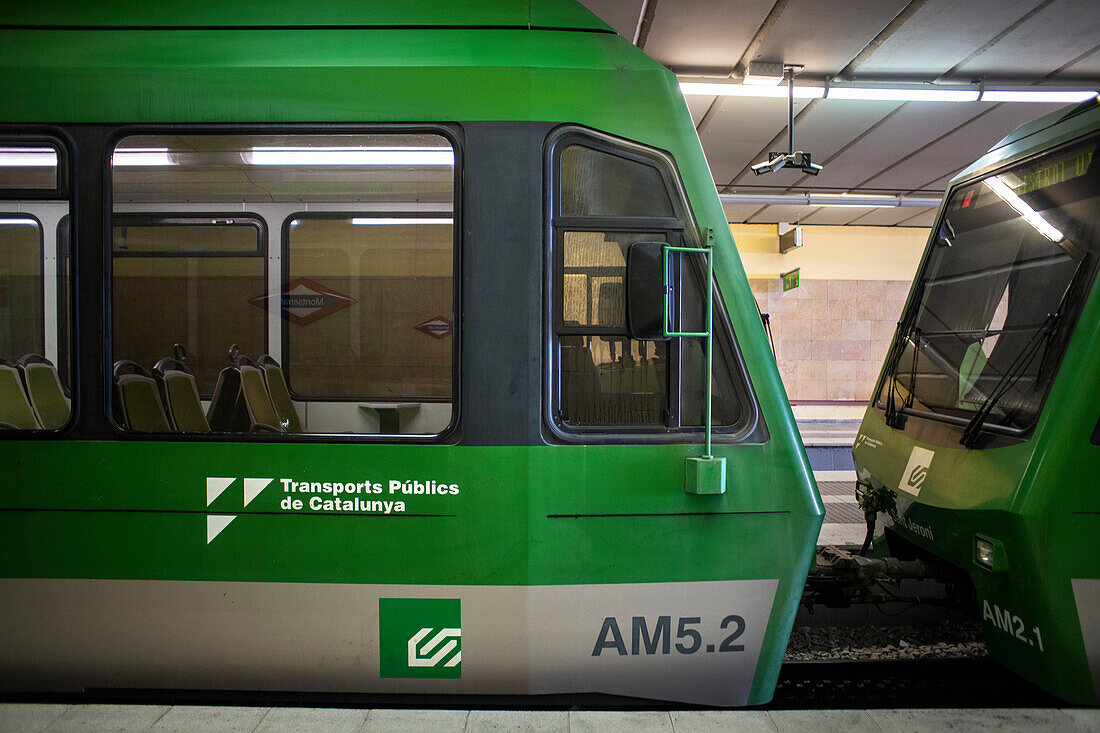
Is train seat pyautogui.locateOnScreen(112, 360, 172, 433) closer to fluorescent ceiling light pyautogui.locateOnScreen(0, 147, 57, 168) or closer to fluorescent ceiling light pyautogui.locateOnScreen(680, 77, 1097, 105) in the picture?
fluorescent ceiling light pyautogui.locateOnScreen(0, 147, 57, 168)

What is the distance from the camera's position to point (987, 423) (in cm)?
348

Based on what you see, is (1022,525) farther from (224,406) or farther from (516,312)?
(224,406)

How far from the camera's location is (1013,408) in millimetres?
3354

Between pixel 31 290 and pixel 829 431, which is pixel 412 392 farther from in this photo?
pixel 829 431

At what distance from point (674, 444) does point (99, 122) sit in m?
2.88

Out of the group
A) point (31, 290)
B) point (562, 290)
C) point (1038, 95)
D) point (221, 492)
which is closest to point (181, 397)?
point (221, 492)

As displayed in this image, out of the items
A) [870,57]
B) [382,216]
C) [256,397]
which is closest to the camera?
[382,216]

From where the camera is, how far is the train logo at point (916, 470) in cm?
382

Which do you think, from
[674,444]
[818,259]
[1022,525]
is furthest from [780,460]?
[818,259]

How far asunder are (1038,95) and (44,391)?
37.7 ft

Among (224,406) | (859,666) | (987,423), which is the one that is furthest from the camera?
(859,666)

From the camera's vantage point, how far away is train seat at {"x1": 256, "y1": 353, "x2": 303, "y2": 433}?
3180mm

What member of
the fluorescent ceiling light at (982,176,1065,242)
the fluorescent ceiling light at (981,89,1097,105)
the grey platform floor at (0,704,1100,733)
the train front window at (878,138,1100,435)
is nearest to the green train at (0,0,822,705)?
the grey platform floor at (0,704,1100,733)

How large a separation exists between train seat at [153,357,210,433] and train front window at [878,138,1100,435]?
12.7 feet
